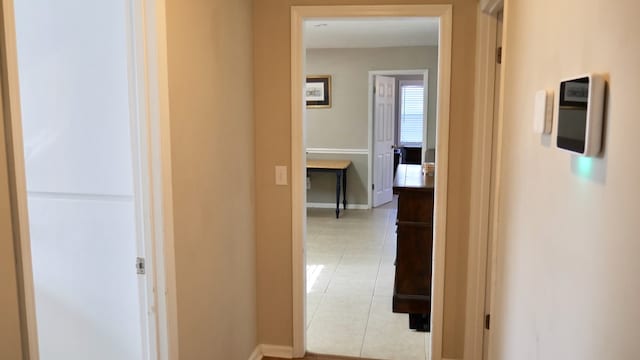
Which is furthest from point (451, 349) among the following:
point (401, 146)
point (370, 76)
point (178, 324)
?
point (401, 146)

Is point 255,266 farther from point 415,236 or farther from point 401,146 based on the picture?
point 401,146

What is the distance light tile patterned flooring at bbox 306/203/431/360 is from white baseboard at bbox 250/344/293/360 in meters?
0.17

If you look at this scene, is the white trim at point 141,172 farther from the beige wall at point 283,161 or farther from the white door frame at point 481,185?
the white door frame at point 481,185

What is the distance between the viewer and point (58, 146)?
2062 millimetres

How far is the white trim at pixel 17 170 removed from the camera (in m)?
1.14

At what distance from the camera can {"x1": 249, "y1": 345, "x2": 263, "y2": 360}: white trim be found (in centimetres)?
295

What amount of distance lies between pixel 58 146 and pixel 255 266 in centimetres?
131

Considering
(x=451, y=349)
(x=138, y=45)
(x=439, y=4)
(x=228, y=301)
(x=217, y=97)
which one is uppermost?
(x=439, y=4)

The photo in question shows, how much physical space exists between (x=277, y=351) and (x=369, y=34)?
14.3 ft

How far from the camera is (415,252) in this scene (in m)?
3.53

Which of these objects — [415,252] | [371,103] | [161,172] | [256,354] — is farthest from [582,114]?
[371,103]

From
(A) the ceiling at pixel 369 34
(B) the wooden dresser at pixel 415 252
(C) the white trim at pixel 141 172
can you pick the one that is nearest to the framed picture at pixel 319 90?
(A) the ceiling at pixel 369 34

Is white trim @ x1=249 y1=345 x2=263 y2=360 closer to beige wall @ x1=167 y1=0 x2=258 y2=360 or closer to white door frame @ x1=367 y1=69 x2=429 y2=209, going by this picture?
beige wall @ x1=167 y1=0 x2=258 y2=360

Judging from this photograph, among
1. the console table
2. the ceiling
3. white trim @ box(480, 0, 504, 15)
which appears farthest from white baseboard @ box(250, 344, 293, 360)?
the console table
